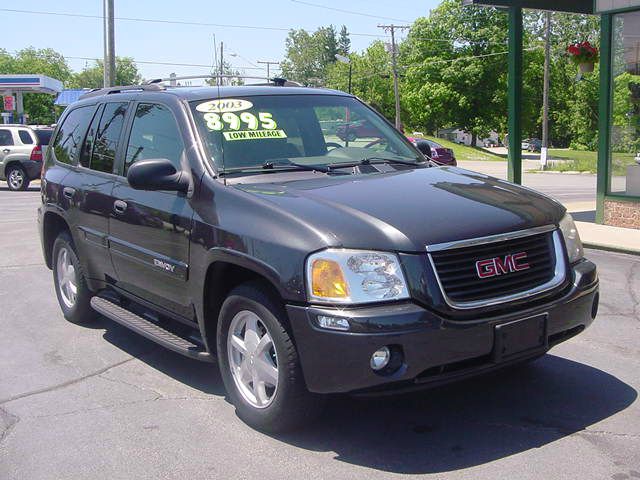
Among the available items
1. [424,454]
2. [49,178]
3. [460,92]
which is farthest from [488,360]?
[460,92]

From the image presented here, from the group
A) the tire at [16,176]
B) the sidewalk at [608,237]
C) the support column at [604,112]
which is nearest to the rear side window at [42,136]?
the tire at [16,176]

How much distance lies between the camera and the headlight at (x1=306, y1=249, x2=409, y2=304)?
3.60 metres

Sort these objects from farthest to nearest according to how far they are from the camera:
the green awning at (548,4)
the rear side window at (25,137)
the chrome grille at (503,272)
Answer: the rear side window at (25,137), the green awning at (548,4), the chrome grille at (503,272)

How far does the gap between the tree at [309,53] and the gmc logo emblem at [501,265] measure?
413 feet

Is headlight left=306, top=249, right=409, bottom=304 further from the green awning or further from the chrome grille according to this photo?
the green awning

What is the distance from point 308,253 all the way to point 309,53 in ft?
429

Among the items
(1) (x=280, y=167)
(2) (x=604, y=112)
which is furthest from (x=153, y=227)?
(2) (x=604, y=112)

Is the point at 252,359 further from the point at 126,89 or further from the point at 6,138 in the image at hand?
the point at 6,138

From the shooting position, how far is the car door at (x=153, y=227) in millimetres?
4613

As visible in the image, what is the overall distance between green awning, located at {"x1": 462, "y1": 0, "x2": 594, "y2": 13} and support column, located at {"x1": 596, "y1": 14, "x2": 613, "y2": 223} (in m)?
1.79

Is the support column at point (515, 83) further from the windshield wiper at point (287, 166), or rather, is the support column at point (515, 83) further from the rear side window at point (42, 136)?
the rear side window at point (42, 136)

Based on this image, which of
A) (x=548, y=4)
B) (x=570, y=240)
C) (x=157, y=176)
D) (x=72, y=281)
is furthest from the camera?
(x=548, y=4)

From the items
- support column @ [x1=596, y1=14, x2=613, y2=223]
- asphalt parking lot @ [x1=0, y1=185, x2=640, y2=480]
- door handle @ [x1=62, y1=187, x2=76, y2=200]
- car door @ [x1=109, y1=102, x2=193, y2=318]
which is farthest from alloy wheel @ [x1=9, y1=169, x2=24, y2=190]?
car door @ [x1=109, y1=102, x2=193, y2=318]

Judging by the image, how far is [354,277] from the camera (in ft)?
11.9
